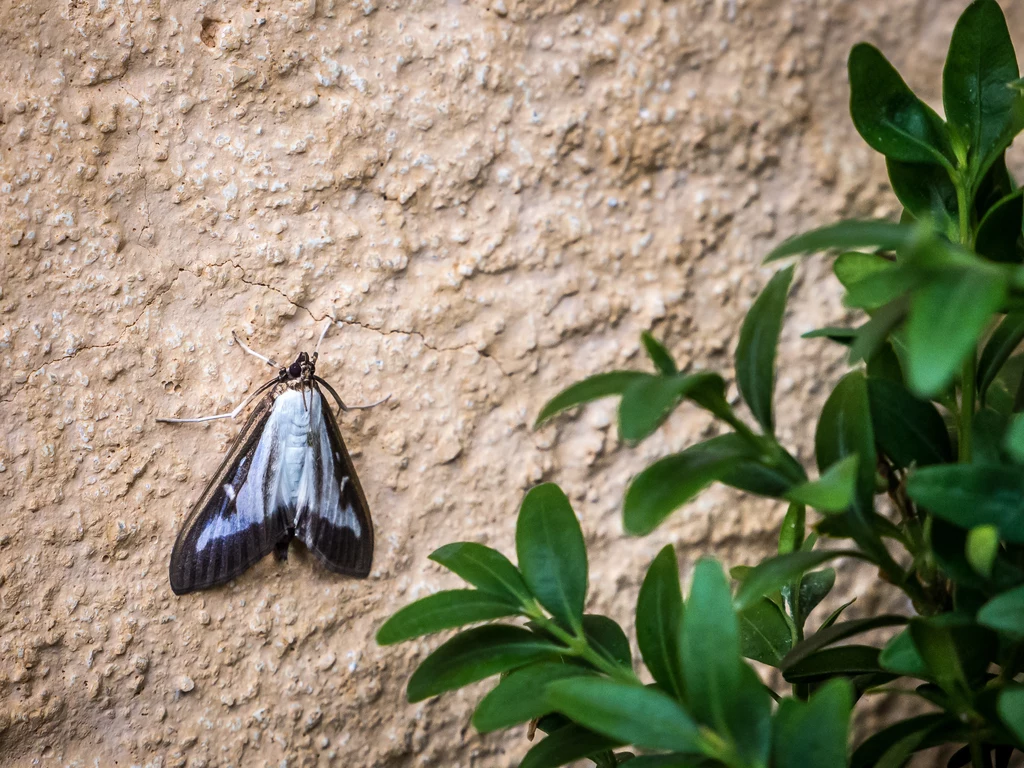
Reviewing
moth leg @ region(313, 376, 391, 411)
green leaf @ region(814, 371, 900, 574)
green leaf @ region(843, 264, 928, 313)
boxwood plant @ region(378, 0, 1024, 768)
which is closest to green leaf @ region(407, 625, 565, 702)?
boxwood plant @ region(378, 0, 1024, 768)

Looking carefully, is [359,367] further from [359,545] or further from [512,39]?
[512,39]

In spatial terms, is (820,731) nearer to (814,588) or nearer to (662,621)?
(662,621)

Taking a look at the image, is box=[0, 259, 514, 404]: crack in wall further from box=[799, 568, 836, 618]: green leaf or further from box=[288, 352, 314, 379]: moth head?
box=[799, 568, 836, 618]: green leaf

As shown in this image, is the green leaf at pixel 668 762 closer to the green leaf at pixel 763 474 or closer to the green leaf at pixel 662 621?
the green leaf at pixel 662 621

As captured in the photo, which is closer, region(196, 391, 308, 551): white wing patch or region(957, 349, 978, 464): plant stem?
region(957, 349, 978, 464): plant stem

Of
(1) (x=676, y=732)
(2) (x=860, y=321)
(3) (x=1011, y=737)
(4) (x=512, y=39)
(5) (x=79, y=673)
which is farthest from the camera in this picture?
(2) (x=860, y=321)

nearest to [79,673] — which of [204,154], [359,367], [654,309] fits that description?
[359,367]
